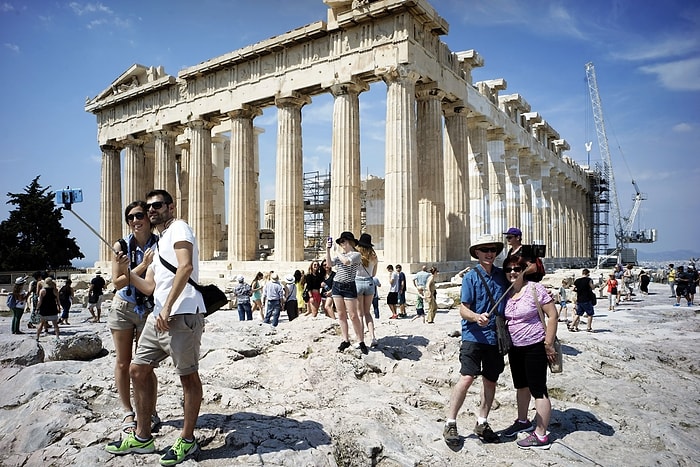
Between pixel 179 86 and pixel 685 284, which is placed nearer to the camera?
pixel 685 284

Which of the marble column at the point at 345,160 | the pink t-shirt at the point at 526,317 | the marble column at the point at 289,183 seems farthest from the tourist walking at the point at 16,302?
the pink t-shirt at the point at 526,317

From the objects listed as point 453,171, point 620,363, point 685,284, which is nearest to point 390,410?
point 620,363

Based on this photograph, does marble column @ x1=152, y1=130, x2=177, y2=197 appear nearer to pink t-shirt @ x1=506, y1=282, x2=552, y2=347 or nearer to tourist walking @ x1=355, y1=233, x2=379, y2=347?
tourist walking @ x1=355, y1=233, x2=379, y2=347

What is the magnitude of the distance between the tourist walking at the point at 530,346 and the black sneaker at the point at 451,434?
0.64 metres

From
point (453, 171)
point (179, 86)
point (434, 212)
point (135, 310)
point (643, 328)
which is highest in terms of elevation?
point (179, 86)

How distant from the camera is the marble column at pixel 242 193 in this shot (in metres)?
25.6

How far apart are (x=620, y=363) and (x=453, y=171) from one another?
1796cm

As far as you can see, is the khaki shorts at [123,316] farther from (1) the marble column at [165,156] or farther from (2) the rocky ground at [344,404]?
(1) the marble column at [165,156]

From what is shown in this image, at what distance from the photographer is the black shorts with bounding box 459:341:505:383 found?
16.1 ft

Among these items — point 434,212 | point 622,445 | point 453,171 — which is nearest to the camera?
point 622,445

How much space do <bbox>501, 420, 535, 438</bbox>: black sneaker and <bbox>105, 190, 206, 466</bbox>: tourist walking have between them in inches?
123

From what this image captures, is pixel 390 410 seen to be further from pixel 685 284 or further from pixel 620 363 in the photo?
pixel 685 284

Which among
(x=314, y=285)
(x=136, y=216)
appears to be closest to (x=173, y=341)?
(x=136, y=216)

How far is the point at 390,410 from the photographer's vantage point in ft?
18.1
